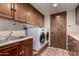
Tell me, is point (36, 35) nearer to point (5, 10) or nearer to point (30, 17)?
point (30, 17)

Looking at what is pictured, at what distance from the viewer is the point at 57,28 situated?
5.48ft

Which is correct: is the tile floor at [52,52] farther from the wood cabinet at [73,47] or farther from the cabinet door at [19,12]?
the cabinet door at [19,12]

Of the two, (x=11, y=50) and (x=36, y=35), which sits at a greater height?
(x=36, y=35)

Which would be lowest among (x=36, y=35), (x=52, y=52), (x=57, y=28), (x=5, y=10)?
(x=52, y=52)

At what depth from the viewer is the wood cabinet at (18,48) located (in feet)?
3.21

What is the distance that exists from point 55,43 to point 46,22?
0.44 metres

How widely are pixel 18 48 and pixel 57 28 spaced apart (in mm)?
739

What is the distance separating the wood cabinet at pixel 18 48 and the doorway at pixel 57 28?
357 millimetres

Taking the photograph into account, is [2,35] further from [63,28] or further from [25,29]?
[63,28]

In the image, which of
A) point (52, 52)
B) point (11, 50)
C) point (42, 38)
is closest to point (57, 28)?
point (42, 38)

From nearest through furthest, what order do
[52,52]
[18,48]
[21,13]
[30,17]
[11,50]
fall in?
[11,50] < [18,48] < [52,52] < [21,13] < [30,17]

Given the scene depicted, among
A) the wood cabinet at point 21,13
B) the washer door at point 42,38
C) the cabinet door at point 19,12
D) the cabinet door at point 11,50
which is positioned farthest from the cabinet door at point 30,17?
the cabinet door at point 11,50

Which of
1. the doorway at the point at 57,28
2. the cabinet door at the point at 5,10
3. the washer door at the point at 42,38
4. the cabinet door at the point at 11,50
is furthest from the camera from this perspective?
the washer door at the point at 42,38

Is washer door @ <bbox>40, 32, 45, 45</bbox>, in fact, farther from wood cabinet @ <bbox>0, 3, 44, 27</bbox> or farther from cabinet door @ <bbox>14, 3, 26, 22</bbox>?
cabinet door @ <bbox>14, 3, 26, 22</bbox>
